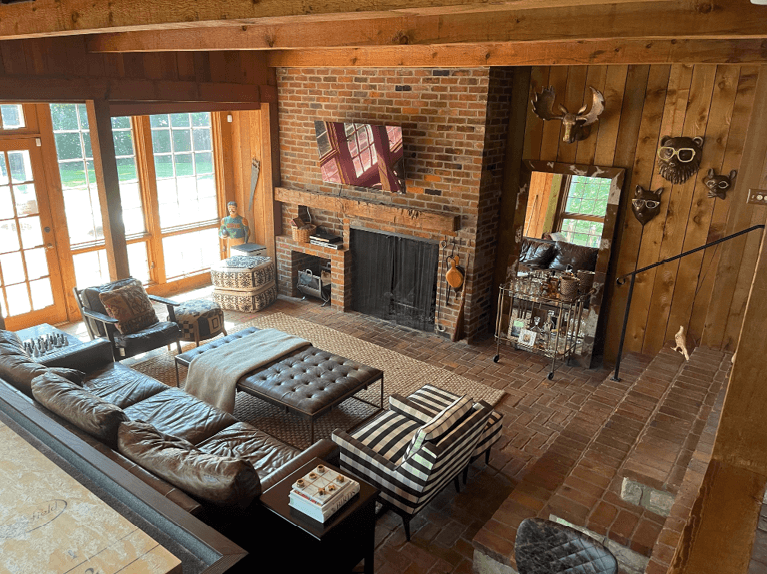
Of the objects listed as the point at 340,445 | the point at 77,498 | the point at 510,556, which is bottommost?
the point at 510,556

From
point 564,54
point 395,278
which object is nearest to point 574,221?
point 564,54

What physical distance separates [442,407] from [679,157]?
9.56ft

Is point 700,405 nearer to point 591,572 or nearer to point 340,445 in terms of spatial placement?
point 591,572

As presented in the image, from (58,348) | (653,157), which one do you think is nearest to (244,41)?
(58,348)

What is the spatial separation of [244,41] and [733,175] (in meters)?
3.92

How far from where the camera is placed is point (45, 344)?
4344mm

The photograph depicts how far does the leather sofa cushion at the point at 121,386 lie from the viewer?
377 cm

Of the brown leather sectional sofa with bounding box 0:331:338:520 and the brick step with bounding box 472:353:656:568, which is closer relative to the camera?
the brown leather sectional sofa with bounding box 0:331:338:520

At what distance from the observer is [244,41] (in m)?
3.94

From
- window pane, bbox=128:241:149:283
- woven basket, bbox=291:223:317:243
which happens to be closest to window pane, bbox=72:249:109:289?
window pane, bbox=128:241:149:283

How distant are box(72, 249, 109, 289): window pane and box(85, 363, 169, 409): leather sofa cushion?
2.31 meters

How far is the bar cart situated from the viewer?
5129 millimetres

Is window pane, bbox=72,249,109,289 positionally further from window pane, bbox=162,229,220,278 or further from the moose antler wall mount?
the moose antler wall mount

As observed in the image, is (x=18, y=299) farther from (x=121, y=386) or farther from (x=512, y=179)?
(x=512, y=179)
